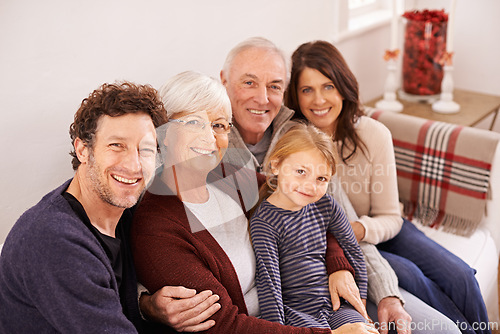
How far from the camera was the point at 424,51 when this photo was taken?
2582 mm

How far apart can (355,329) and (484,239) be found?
104 centimetres

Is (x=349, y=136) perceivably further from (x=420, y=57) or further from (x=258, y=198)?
(x=420, y=57)

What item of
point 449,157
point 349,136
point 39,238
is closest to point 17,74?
point 39,238

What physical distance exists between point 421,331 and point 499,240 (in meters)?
0.83

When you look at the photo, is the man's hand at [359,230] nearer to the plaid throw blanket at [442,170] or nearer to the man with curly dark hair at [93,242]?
the plaid throw blanket at [442,170]

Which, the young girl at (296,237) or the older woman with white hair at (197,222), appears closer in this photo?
the older woman with white hair at (197,222)

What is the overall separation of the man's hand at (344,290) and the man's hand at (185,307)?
391 mm

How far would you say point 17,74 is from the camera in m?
1.35

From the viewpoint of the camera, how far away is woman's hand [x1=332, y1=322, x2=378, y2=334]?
127cm

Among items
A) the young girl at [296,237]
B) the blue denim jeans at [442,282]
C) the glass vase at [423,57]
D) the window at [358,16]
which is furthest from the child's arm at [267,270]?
the glass vase at [423,57]

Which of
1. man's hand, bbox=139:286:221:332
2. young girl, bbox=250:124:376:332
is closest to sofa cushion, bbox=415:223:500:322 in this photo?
young girl, bbox=250:124:376:332

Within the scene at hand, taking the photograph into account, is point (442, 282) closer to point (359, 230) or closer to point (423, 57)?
point (359, 230)

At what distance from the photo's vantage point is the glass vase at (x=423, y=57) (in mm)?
2541

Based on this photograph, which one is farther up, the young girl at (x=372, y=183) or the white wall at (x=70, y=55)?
the white wall at (x=70, y=55)
